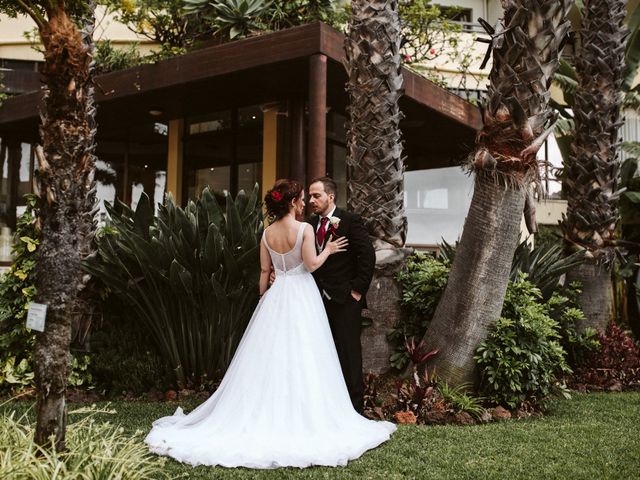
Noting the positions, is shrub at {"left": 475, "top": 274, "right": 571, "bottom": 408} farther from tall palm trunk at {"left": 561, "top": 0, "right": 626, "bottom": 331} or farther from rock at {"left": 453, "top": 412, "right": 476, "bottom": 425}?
tall palm trunk at {"left": 561, "top": 0, "right": 626, "bottom": 331}

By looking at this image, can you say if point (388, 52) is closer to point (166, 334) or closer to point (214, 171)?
point (166, 334)

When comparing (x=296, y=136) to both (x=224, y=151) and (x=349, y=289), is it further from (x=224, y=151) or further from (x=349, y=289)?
(x=349, y=289)

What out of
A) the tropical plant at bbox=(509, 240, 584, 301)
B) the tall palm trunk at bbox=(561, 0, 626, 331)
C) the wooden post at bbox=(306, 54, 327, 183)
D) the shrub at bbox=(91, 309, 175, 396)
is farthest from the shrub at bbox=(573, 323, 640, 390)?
the shrub at bbox=(91, 309, 175, 396)

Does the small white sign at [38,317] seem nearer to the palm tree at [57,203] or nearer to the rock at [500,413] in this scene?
the palm tree at [57,203]

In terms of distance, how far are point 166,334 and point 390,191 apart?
9.62 feet

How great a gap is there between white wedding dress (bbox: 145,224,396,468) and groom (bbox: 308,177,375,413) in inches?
13.7

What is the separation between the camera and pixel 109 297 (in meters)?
7.13

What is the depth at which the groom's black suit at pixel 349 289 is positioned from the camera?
216 inches

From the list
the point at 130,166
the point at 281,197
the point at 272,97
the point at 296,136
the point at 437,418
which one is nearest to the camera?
the point at 281,197

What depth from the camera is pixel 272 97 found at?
416 inches

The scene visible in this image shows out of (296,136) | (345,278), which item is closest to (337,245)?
(345,278)

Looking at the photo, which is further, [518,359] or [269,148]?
[269,148]

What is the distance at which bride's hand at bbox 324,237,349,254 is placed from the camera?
17.5 feet

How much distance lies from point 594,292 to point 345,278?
14.9ft
